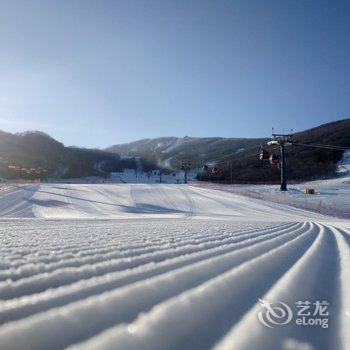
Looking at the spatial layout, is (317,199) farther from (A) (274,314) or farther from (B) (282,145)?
(A) (274,314)

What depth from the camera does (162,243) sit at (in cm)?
696

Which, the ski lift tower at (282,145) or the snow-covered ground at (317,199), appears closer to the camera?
the snow-covered ground at (317,199)

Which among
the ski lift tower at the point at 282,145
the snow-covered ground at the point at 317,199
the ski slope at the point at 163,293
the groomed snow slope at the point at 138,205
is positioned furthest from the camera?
the ski lift tower at the point at 282,145

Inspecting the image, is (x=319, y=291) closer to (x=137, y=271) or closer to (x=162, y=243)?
(x=137, y=271)

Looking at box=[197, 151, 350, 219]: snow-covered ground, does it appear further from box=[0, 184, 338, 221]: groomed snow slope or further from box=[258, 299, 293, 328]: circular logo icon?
box=[258, 299, 293, 328]: circular logo icon

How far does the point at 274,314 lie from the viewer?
3088 mm

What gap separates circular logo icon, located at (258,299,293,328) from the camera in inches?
115

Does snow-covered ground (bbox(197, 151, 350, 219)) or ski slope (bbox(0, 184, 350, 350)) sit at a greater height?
ski slope (bbox(0, 184, 350, 350))

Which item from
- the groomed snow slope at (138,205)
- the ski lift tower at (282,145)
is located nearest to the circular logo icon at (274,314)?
the groomed snow slope at (138,205)

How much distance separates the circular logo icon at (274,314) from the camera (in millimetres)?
2924

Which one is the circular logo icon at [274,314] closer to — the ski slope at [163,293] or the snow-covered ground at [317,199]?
Result: the ski slope at [163,293]

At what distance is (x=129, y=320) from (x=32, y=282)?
50.9 inches

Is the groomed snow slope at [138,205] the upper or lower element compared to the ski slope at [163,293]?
lower

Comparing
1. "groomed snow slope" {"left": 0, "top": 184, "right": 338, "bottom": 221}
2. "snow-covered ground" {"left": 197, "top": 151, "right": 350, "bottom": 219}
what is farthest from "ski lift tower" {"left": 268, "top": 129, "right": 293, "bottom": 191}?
"groomed snow slope" {"left": 0, "top": 184, "right": 338, "bottom": 221}
